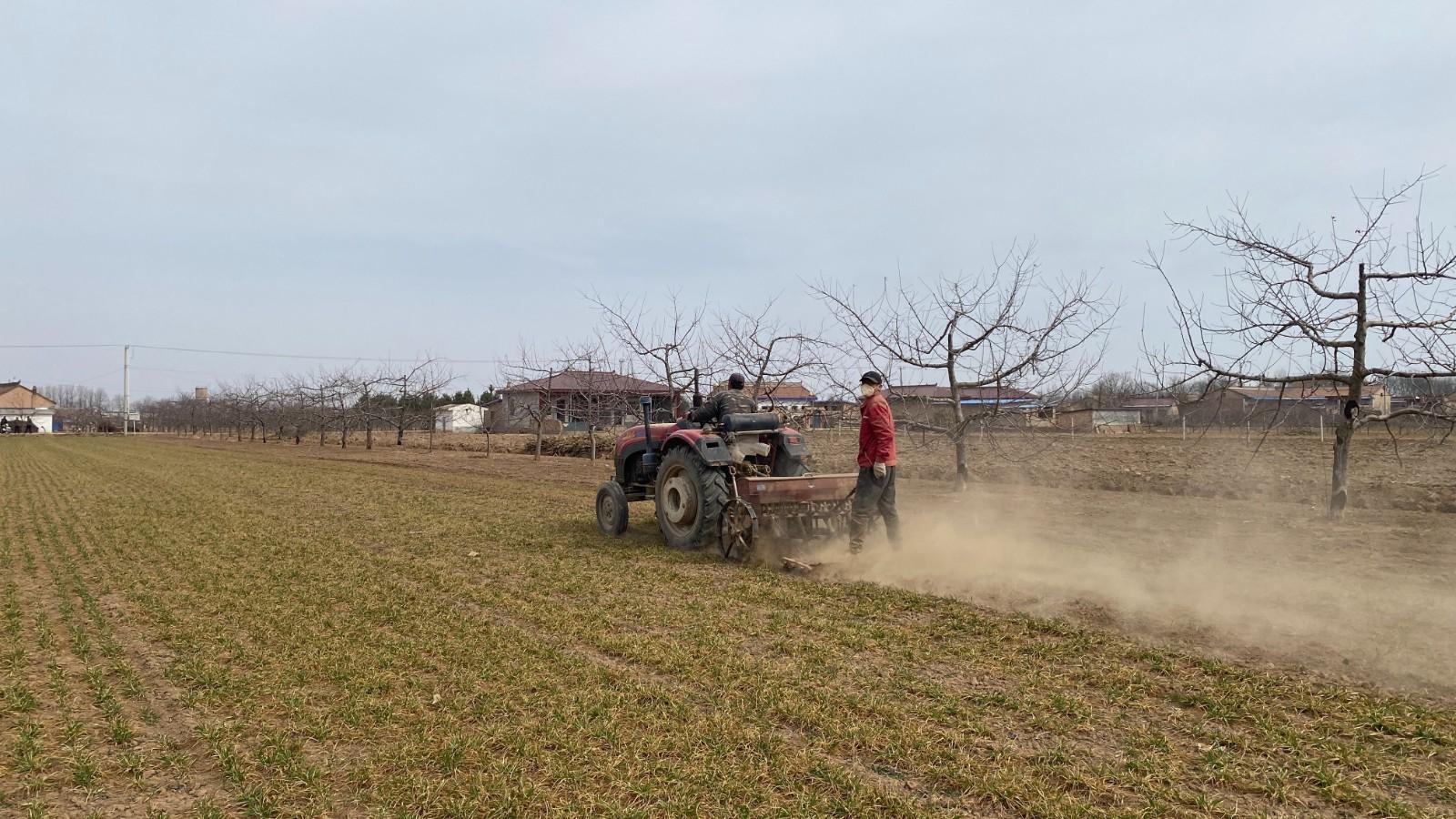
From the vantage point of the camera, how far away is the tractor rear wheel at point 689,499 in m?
7.88

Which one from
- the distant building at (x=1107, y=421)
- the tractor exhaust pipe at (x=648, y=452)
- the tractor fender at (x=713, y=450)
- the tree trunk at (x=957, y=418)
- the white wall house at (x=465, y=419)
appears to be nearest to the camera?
the tractor fender at (x=713, y=450)

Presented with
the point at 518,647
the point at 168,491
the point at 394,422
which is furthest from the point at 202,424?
the point at 518,647

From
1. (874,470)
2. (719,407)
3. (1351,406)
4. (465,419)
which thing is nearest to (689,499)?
(719,407)

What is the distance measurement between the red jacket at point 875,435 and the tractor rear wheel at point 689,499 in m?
1.38

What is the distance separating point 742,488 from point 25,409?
422 feet

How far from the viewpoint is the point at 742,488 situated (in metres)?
7.75

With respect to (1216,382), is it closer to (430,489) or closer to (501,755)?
(501,755)

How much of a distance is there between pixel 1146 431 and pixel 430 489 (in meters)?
25.8

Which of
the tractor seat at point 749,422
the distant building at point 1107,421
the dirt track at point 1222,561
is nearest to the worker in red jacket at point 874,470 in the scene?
the dirt track at point 1222,561

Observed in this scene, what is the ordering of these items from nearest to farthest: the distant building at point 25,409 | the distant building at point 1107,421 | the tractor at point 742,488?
the tractor at point 742,488
the distant building at point 1107,421
the distant building at point 25,409

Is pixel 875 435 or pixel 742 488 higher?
pixel 875 435

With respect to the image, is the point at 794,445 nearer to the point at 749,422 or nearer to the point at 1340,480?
the point at 749,422

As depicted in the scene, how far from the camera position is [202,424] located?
6812 centimetres

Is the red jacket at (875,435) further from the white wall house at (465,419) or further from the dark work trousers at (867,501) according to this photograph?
the white wall house at (465,419)
